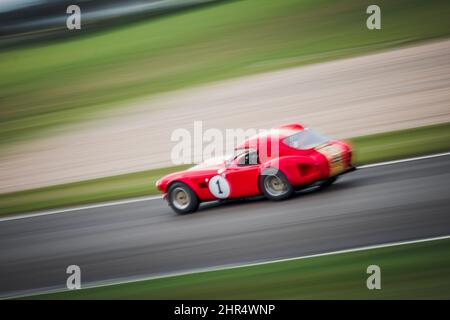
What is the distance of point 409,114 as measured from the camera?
12.2 metres

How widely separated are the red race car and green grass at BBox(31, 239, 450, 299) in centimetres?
173

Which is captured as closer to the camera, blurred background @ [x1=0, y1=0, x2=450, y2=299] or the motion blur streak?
blurred background @ [x1=0, y1=0, x2=450, y2=299]

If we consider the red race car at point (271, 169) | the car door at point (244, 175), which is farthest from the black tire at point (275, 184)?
the car door at point (244, 175)

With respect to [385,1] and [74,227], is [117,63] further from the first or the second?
[74,227]

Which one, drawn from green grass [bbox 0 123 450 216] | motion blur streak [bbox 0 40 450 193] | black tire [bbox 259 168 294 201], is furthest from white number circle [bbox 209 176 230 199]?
motion blur streak [bbox 0 40 450 193]

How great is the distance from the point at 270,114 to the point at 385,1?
7062mm

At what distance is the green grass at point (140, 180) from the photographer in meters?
10.6

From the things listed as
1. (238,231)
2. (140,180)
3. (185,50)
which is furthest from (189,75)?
(238,231)

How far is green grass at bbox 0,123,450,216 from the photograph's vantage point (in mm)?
10586

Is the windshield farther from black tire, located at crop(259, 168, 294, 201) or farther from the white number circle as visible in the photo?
the white number circle

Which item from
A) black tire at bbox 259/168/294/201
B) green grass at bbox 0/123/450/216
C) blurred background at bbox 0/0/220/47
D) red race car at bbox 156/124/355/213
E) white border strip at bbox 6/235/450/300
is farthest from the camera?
blurred background at bbox 0/0/220/47

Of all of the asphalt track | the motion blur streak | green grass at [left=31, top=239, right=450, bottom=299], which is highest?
the motion blur streak

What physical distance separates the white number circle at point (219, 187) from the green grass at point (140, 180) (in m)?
2.19
